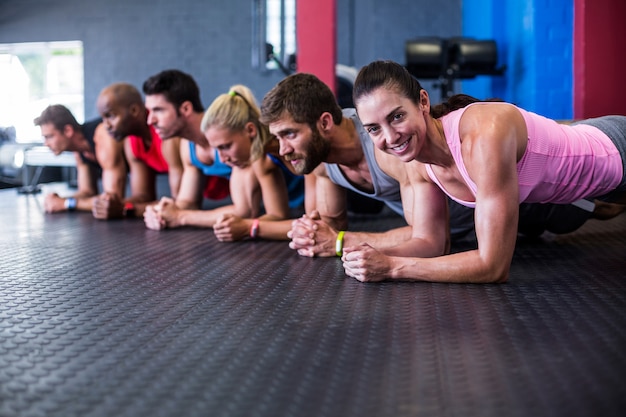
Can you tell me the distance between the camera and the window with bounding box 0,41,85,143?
10.3m

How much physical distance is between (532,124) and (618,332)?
701 mm

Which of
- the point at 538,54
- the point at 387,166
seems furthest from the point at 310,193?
the point at 538,54

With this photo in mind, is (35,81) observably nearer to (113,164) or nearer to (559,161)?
(113,164)

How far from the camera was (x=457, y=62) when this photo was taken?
214 inches

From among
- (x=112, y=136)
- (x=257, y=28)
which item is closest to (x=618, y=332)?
(x=112, y=136)

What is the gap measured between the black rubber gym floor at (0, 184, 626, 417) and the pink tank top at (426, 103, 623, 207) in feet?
0.98

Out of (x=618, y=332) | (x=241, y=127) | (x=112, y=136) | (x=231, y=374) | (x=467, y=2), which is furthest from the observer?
(x=467, y=2)

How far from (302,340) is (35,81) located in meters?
10.3

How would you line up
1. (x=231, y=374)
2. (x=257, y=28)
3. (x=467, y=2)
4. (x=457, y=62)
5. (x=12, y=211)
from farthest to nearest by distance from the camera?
1. (x=257, y=28)
2. (x=467, y=2)
3. (x=457, y=62)
4. (x=12, y=211)
5. (x=231, y=374)

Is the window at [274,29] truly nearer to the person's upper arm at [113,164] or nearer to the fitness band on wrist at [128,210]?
the person's upper arm at [113,164]

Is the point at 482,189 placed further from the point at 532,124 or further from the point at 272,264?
the point at 272,264

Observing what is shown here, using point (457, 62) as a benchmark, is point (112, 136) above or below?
below

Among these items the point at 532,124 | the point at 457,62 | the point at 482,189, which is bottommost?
the point at 482,189

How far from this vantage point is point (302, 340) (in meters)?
1.54
